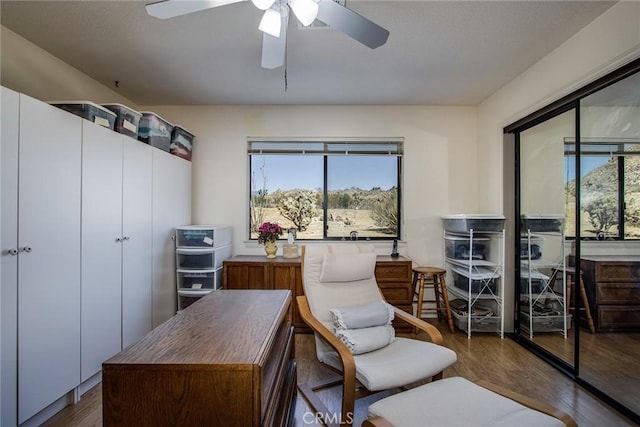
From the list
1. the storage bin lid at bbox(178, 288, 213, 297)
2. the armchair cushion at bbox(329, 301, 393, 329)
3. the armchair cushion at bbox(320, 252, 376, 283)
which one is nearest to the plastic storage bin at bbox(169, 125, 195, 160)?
the storage bin lid at bbox(178, 288, 213, 297)

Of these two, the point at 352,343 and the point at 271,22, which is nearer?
the point at 271,22

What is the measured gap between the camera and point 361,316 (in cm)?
215

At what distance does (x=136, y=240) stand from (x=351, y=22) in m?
2.44

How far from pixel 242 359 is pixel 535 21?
2788 millimetres

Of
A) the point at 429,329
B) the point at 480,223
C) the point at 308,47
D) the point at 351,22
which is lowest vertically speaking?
the point at 429,329

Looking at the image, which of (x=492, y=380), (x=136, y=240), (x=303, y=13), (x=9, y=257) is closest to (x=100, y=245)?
(x=136, y=240)

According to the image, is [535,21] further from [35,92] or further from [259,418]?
[35,92]

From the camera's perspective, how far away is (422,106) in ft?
12.2

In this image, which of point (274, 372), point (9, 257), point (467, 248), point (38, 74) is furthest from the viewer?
point (467, 248)

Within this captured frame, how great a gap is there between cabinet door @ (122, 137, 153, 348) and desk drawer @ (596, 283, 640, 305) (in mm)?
3704

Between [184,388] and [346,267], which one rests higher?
[346,267]

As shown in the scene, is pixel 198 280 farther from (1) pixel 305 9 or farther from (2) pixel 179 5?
(1) pixel 305 9

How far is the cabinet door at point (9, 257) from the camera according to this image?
1.58 m

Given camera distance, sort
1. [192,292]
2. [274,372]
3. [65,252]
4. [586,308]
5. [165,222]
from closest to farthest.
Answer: [274,372] < [65,252] < [586,308] < [165,222] < [192,292]
